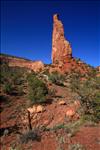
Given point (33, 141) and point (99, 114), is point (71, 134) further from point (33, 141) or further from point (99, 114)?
point (99, 114)

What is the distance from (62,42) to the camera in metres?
48.0

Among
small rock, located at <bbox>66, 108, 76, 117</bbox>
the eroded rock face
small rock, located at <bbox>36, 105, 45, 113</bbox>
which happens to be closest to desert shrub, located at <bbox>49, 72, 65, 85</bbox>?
small rock, located at <bbox>36, 105, 45, 113</bbox>

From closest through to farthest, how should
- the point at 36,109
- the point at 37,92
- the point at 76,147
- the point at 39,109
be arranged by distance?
the point at 76,147 → the point at 39,109 → the point at 36,109 → the point at 37,92

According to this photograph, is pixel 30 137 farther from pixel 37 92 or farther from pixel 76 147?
pixel 37 92

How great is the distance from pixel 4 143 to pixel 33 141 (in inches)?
64.7

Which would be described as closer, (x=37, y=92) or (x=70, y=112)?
(x=70, y=112)

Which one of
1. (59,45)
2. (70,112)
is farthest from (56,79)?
(59,45)

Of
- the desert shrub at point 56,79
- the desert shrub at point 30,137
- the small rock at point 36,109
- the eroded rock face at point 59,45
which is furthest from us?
the eroded rock face at point 59,45

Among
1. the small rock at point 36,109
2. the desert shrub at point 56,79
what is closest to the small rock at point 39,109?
the small rock at point 36,109

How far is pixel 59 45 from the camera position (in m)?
48.2

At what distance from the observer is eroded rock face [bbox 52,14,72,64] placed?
46188 mm

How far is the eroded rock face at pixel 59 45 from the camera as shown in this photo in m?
46.2

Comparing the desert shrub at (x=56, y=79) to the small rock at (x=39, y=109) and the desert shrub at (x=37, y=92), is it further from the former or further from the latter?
the small rock at (x=39, y=109)

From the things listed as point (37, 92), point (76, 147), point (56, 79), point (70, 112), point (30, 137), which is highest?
point (56, 79)
